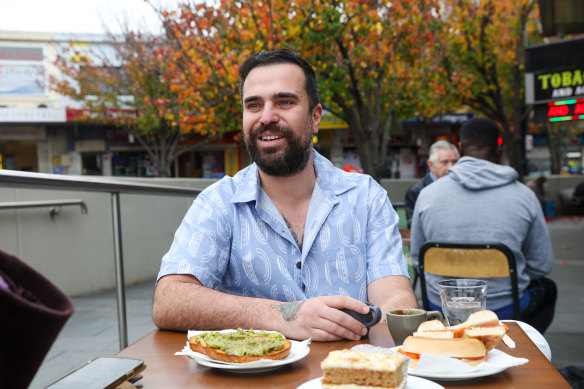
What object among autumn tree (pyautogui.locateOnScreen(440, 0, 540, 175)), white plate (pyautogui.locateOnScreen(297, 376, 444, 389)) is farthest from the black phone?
autumn tree (pyautogui.locateOnScreen(440, 0, 540, 175))

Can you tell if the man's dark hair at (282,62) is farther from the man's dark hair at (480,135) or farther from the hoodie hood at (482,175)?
the man's dark hair at (480,135)

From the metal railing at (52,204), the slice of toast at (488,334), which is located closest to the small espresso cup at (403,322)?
the slice of toast at (488,334)

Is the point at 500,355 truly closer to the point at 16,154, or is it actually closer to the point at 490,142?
the point at 490,142

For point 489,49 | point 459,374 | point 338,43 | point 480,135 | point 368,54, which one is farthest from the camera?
point 489,49

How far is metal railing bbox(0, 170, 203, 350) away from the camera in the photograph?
2.16 m

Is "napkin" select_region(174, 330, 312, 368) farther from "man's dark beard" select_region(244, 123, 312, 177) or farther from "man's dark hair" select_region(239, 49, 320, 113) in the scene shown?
"man's dark hair" select_region(239, 49, 320, 113)

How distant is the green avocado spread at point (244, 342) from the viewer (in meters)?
1.29

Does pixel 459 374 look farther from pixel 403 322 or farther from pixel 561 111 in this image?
pixel 561 111

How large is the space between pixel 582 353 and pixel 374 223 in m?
3.43

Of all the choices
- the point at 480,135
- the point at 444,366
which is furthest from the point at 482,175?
the point at 444,366

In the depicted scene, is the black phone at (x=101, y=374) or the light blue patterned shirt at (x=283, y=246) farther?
the light blue patterned shirt at (x=283, y=246)

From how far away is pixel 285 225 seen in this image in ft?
7.30

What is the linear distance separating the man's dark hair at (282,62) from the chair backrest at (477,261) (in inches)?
51.5

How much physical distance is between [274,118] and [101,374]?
1.35 meters
